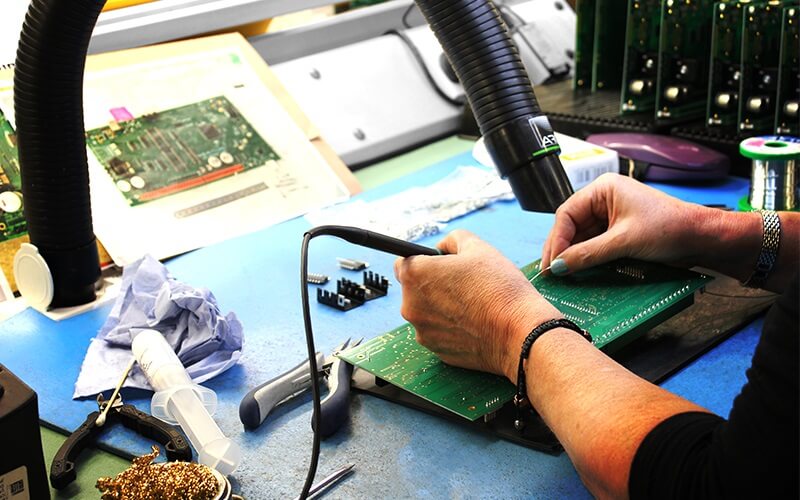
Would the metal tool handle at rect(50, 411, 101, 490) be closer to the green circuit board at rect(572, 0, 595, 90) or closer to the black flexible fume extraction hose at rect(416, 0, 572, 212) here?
the black flexible fume extraction hose at rect(416, 0, 572, 212)

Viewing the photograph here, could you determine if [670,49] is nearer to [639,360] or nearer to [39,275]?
[639,360]

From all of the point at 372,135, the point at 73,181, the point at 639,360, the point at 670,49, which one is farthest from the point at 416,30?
the point at 639,360

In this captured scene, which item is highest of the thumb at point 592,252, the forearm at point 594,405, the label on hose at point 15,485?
the thumb at point 592,252

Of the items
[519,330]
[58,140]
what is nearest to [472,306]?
[519,330]

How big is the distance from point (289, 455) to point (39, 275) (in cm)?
63

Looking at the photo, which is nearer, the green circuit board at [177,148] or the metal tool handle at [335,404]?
the metal tool handle at [335,404]

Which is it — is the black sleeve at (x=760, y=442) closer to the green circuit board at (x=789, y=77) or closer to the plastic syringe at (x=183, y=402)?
the plastic syringe at (x=183, y=402)

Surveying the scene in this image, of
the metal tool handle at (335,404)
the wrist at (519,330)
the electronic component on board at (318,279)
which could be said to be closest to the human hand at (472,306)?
the wrist at (519,330)

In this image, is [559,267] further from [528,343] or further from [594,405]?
[594,405]

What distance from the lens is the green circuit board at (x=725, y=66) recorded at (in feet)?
5.92

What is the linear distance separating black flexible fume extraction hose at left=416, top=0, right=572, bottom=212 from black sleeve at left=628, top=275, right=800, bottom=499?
Answer: 63cm

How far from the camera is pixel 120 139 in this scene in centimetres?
177

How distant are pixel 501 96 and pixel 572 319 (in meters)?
0.35

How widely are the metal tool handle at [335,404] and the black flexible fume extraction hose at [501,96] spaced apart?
43 centimetres
